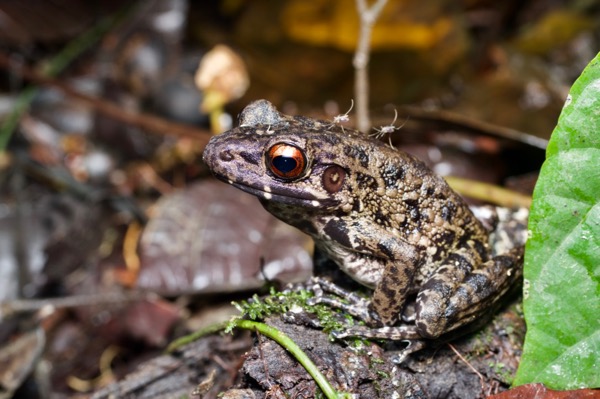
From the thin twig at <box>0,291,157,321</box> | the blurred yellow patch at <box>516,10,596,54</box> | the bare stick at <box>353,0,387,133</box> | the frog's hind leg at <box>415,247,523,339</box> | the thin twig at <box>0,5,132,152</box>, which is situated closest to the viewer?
the frog's hind leg at <box>415,247,523,339</box>

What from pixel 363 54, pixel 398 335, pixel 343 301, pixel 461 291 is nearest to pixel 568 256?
pixel 461 291

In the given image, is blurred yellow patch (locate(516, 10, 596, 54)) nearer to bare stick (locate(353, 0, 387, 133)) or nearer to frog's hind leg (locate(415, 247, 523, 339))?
bare stick (locate(353, 0, 387, 133))

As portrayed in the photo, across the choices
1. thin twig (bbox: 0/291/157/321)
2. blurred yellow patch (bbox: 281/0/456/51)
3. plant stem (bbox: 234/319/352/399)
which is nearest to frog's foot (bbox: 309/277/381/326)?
plant stem (bbox: 234/319/352/399)

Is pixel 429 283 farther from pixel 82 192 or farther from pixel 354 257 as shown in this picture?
pixel 82 192

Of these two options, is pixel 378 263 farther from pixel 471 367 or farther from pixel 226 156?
pixel 226 156

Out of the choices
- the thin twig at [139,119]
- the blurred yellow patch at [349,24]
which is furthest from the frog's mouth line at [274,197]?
the blurred yellow patch at [349,24]

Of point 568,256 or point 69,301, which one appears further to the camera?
point 69,301

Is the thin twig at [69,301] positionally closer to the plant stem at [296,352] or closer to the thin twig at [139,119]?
the thin twig at [139,119]
